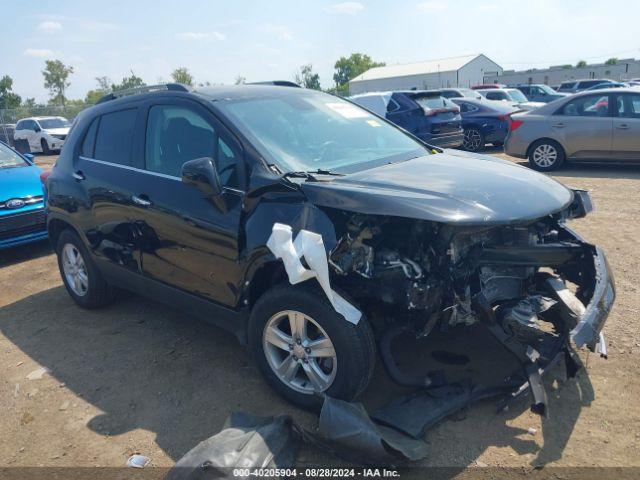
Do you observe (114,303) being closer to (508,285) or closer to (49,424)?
(49,424)

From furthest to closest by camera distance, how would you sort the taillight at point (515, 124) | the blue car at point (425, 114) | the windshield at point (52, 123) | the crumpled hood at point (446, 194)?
the windshield at point (52, 123) < the blue car at point (425, 114) < the taillight at point (515, 124) < the crumpled hood at point (446, 194)

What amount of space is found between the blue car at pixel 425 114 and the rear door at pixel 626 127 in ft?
11.4

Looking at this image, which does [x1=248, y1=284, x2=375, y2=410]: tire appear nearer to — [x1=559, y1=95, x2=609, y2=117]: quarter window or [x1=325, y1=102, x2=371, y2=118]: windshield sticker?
[x1=325, y1=102, x2=371, y2=118]: windshield sticker

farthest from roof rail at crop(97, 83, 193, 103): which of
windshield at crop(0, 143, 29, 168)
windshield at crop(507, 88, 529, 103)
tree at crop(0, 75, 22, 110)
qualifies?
tree at crop(0, 75, 22, 110)

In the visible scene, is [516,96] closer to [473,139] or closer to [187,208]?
[473,139]

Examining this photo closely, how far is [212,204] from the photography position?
3.46 meters

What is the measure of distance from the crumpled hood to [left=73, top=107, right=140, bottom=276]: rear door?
6.03ft

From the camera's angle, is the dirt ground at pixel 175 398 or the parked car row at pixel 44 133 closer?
the dirt ground at pixel 175 398

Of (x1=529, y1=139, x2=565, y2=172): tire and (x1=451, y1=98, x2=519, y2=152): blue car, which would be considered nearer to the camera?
(x1=529, y1=139, x2=565, y2=172): tire

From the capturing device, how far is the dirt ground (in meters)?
2.90

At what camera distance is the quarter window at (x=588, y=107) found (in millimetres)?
9859

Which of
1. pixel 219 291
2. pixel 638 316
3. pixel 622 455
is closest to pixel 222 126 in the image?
pixel 219 291

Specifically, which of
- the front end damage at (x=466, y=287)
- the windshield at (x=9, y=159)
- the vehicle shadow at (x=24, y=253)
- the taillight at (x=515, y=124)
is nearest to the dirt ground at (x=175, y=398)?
the front end damage at (x=466, y=287)

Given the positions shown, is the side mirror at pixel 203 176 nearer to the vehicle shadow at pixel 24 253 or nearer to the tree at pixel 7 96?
the vehicle shadow at pixel 24 253
